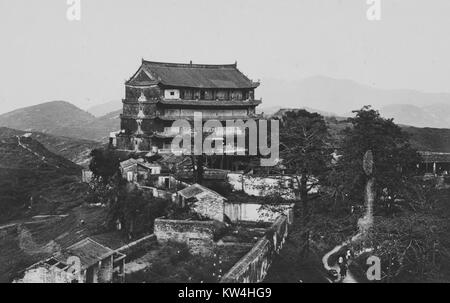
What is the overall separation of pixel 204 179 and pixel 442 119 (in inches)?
4078

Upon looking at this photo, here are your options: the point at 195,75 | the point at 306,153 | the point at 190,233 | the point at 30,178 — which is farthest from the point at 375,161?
the point at 30,178

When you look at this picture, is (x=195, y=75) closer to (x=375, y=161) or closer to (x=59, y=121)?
(x=375, y=161)

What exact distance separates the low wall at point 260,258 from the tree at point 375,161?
385 cm

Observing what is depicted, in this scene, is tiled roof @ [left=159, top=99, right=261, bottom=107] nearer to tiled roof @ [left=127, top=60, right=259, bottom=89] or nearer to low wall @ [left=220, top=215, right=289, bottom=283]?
tiled roof @ [left=127, top=60, right=259, bottom=89]

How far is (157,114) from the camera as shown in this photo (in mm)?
42094

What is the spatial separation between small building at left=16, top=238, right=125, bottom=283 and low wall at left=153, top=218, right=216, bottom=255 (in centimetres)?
529

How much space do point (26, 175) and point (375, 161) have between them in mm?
34013

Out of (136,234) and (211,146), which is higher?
(211,146)

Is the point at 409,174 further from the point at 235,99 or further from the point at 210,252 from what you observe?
the point at 235,99

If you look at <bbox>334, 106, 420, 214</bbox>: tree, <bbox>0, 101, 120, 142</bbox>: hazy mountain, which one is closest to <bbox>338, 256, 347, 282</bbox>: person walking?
<bbox>334, 106, 420, 214</bbox>: tree

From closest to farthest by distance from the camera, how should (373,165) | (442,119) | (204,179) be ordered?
(373,165) → (204,179) → (442,119)

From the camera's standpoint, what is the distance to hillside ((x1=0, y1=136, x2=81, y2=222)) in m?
40.5

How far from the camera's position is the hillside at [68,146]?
63638 millimetres

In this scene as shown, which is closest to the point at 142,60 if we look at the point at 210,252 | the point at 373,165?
the point at 210,252
